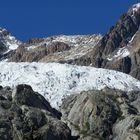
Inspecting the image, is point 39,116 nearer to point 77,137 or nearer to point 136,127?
point 77,137

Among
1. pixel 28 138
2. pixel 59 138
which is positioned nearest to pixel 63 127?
pixel 59 138

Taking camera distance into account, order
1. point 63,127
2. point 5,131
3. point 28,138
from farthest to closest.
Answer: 1. point 63,127
2. point 5,131
3. point 28,138

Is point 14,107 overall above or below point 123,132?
above

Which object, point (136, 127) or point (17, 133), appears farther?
point (136, 127)

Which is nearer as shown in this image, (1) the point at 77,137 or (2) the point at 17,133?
(2) the point at 17,133

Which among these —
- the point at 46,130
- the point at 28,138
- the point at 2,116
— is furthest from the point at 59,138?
the point at 28,138

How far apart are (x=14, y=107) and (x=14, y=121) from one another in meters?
11.7

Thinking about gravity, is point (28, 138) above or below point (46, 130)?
below

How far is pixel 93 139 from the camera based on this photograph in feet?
654

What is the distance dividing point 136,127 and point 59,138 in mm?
23757

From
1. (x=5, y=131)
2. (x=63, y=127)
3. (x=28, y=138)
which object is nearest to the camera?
(x=28, y=138)

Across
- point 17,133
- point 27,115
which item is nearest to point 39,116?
point 27,115

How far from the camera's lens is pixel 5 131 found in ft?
589

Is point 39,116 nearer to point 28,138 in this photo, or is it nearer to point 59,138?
point 59,138
